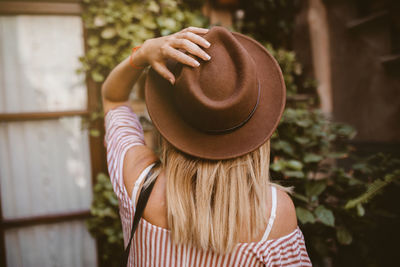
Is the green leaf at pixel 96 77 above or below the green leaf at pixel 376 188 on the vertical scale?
above

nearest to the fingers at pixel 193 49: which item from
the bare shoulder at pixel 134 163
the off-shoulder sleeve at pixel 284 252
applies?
the bare shoulder at pixel 134 163

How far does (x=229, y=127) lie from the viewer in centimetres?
94

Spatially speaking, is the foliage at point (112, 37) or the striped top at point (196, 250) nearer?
the striped top at point (196, 250)

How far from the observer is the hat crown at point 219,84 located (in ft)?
2.84

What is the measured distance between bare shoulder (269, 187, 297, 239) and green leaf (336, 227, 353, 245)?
3.08ft

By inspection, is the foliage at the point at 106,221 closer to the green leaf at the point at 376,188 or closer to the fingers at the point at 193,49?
the fingers at the point at 193,49

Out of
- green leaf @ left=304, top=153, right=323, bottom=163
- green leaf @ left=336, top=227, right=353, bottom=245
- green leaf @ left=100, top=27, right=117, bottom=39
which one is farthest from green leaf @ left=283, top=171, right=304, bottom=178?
green leaf @ left=100, top=27, right=117, bottom=39

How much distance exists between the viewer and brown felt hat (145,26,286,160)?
875 millimetres

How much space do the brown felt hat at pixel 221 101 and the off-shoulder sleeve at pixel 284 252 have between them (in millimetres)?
416

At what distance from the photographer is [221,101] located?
34.6 inches

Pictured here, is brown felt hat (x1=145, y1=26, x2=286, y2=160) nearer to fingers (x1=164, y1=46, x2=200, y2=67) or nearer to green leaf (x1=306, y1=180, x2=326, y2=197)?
fingers (x1=164, y1=46, x2=200, y2=67)

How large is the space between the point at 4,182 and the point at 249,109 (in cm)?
256

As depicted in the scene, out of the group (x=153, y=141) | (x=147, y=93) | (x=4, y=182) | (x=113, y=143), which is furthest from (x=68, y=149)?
(x=147, y=93)

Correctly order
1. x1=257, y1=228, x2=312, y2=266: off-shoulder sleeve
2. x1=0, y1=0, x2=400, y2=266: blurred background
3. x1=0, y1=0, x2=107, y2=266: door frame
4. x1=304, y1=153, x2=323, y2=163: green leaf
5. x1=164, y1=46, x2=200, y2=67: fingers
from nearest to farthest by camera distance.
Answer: x1=164, y1=46, x2=200, y2=67: fingers → x1=257, y1=228, x2=312, y2=266: off-shoulder sleeve → x1=304, y1=153, x2=323, y2=163: green leaf → x1=0, y1=0, x2=400, y2=266: blurred background → x1=0, y1=0, x2=107, y2=266: door frame
